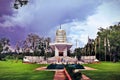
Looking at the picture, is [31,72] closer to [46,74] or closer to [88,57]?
[46,74]

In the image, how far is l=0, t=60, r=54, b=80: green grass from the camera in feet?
20.8

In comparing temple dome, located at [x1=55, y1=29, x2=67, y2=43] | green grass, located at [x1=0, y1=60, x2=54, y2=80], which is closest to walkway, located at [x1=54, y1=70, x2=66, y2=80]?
green grass, located at [x1=0, y1=60, x2=54, y2=80]

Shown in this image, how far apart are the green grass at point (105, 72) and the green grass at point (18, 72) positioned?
64 cm

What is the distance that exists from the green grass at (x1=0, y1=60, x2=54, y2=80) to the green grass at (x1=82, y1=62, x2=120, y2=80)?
0.64m

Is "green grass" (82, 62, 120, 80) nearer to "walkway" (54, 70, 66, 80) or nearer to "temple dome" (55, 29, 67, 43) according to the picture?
"walkway" (54, 70, 66, 80)

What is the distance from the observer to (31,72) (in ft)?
21.3

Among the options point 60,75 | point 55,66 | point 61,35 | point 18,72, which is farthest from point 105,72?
point 61,35

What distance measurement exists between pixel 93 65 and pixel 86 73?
0.24 metres

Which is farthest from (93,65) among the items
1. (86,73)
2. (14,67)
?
(14,67)

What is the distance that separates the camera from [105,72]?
666 cm

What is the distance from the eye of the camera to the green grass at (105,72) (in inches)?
251

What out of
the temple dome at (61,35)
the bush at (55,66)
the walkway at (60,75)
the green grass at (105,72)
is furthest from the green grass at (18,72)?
the temple dome at (61,35)

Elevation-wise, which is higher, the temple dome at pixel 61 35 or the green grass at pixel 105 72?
the temple dome at pixel 61 35

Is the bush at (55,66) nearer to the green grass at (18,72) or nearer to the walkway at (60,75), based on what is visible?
the walkway at (60,75)
